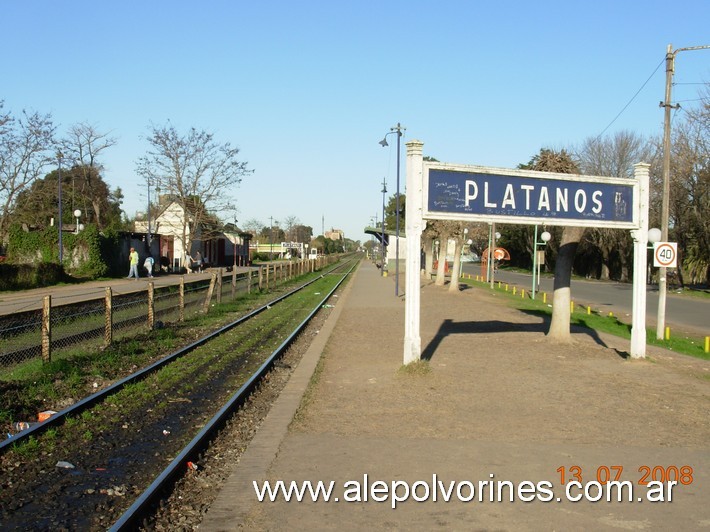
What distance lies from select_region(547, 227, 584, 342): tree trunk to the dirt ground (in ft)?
2.38

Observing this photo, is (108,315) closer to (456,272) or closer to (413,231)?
(413,231)

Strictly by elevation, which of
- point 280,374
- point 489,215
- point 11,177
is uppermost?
point 11,177

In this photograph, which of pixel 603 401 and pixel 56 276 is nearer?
pixel 603 401

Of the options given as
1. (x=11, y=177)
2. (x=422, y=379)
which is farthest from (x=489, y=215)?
(x=11, y=177)

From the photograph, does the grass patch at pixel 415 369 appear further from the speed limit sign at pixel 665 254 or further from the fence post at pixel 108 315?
the speed limit sign at pixel 665 254

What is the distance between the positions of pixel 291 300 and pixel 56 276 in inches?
467

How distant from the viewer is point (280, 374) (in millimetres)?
11297

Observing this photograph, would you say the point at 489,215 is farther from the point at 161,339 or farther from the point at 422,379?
the point at 161,339

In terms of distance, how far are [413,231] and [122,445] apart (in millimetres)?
5202

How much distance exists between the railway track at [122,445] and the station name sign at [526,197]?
4.11 m

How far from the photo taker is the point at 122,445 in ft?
22.9

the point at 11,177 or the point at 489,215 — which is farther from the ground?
the point at 11,177

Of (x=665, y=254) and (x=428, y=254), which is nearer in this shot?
(x=665, y=254)
